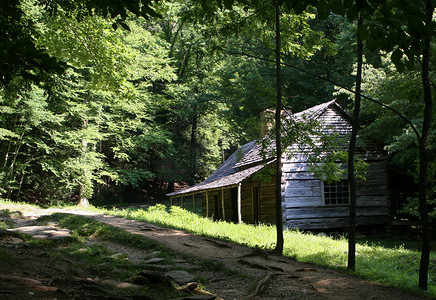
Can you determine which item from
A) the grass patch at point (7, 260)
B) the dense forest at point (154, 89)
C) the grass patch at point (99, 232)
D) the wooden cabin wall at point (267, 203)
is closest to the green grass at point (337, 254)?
the dense forest at point (154, 89)

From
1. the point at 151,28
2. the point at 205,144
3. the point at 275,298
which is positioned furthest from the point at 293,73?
the point at 275,298

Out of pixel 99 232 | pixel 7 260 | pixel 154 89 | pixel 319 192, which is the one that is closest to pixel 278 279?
pixel 7 260

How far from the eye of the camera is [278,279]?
7219mm

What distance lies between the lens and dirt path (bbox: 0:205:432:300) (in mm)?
6312

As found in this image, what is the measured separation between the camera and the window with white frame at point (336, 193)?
711 inches

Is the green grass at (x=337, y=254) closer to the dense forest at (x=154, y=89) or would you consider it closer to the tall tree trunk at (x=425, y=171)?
the tall tree trunk at (x=425, y=171)

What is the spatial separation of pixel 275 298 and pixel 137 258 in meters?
3.82

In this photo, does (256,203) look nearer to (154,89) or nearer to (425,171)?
(425,171)

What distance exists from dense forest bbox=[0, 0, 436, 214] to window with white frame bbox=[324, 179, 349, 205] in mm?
2853

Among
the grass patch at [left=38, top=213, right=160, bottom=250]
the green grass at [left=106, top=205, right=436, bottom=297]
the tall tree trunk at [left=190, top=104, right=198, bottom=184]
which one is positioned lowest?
the green grass at [left=106, top=205, right=436, bottom=297]

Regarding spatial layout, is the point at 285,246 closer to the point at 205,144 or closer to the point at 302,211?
the point at 302,211

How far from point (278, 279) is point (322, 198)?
1134 centimetres

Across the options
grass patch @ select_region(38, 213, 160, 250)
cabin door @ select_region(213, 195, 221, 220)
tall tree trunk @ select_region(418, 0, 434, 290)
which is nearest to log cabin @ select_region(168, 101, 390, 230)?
cabin door @ select_region(213, 195, 221, 220)

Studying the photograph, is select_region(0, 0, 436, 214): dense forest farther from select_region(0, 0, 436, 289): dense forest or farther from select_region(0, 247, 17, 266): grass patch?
select_region(0, 247, 17, 266): grass patch
